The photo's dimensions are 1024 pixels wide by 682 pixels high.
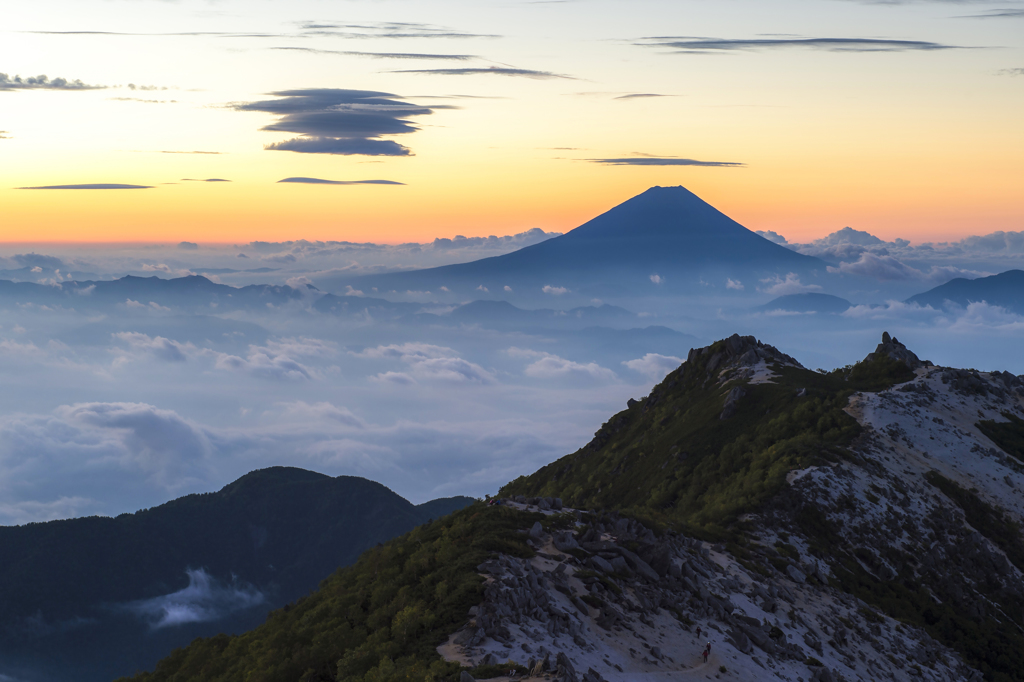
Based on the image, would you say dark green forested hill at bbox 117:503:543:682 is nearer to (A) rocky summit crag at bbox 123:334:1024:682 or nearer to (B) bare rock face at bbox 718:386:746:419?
(A) rocky summit crag at bbox 123:334:1024:682

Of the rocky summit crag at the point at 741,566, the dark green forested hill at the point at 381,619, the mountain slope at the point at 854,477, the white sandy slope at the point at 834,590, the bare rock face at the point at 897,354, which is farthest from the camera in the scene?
the bare rock face at the point at 897,354

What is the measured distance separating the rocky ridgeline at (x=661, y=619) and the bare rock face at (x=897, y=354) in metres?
43.2

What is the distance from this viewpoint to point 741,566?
3916cm

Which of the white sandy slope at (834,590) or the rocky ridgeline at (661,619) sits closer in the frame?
the rocky ridgeline at (661,619)

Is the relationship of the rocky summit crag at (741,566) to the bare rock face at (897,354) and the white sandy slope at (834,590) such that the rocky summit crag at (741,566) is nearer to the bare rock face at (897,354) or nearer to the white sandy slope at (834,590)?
the white sandy slope at (834,590)

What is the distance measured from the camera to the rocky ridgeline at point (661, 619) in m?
25.5

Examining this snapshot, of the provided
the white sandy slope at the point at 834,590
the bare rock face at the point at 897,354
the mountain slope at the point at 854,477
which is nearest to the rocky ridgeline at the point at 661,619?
the white sandy slope at the point at 834,590

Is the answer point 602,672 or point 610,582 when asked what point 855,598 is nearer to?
point 610,582

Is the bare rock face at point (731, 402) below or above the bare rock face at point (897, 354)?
below

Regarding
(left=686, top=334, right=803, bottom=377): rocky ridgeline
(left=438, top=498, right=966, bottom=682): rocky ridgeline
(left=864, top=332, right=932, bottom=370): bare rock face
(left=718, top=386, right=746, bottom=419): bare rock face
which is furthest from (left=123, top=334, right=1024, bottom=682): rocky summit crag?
(left=686, top=334, right=803, bottom=377): rocky ridgeline

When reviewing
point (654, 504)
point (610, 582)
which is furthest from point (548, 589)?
point (654, 504)

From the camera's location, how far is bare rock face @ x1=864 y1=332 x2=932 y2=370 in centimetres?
7738

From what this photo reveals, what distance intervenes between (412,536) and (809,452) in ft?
113

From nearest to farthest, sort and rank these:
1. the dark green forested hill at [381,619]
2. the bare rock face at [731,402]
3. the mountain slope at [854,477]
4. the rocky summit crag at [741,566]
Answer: the dark green forested hill at [381,619] < the rocky summit crag at [741,566] < the mountain slope at [854,477] < the bare rock face at [731,402]
